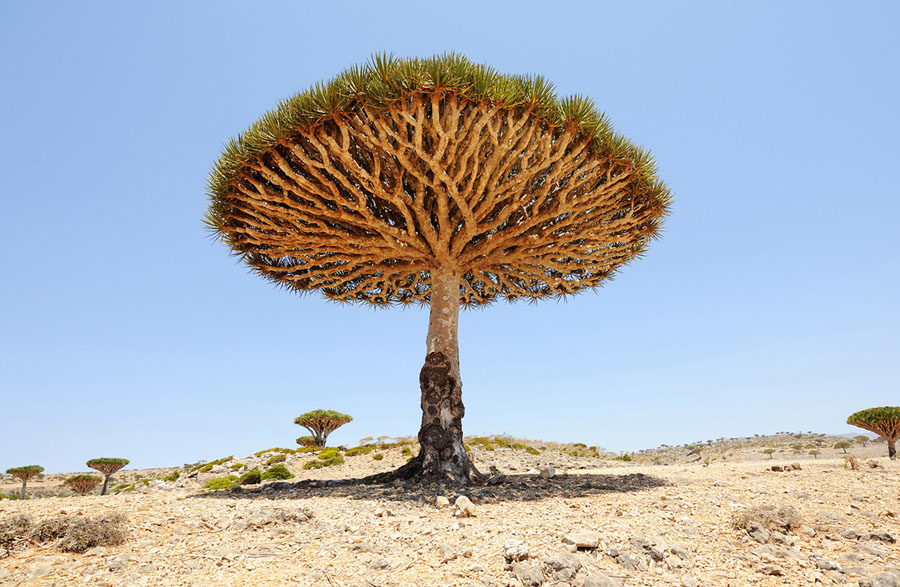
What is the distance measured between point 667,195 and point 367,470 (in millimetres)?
12119

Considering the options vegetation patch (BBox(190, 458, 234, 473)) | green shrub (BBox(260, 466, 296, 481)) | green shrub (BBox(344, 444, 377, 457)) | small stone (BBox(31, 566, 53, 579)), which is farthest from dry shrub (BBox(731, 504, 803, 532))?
vegetation patch (BBox(190, 458, 234, 473))

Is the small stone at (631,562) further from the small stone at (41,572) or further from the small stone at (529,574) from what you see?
the small stone at (41,572)

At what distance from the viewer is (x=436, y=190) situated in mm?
9289

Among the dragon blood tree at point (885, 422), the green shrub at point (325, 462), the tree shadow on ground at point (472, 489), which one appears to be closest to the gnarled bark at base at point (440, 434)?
the tree shadow on ground at point (472, 489)

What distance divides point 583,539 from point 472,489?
159 inches

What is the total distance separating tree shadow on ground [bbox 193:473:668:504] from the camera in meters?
8.02

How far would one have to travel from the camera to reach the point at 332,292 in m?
13.4

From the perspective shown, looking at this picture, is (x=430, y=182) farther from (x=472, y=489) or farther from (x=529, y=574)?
(x=529, y=574)

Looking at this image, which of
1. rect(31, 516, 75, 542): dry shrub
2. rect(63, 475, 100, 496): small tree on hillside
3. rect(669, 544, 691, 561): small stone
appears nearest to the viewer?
rect(669, 544, 691, 561): small stone

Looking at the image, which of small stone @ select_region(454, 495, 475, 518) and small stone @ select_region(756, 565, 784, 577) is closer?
small stone @ select_region(756, 565, 784, 577)

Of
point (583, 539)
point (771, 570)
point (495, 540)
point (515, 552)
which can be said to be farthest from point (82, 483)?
point (771, 570)

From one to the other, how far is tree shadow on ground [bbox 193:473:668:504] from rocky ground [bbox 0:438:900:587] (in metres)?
0.10

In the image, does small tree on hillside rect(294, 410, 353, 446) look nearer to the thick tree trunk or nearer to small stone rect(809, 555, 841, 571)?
the thick tree trunk

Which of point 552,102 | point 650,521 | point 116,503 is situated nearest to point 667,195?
point 552,102
